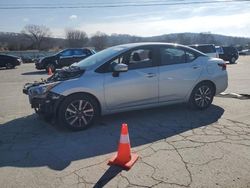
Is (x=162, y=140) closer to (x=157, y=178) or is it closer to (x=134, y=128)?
(x=134, y=128)

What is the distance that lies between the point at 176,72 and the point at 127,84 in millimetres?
1281

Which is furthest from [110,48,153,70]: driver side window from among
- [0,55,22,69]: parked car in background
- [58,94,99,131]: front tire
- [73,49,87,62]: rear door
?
[0,55,22,69]: parked car in background

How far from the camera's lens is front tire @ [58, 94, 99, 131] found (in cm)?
593

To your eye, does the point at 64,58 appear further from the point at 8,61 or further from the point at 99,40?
the point at 99,40

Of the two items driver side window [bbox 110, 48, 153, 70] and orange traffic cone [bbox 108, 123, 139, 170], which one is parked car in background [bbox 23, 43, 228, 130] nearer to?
driver side window [bbox 110, 48, 153, 70]

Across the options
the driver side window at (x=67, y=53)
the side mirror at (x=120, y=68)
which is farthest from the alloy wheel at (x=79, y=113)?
the driver side window at (x=67, y=53)

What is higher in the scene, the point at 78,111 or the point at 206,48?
the point at 206,48

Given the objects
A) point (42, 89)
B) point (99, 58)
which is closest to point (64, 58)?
point (99, 58)

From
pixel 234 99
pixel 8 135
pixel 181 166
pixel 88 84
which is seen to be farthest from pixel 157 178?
pixel 234 99

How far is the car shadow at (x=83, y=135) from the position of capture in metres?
4.76

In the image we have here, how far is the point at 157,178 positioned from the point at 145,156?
0.75 m

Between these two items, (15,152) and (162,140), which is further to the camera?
(162,140)

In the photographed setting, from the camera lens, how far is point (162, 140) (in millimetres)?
5367

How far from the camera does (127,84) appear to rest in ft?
21.0
